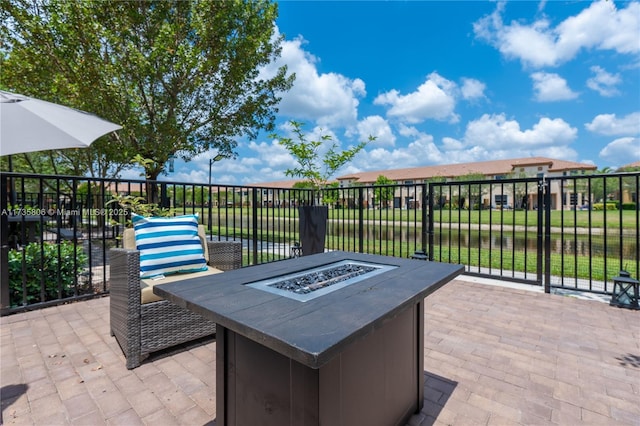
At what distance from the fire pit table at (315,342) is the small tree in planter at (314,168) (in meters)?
2.91

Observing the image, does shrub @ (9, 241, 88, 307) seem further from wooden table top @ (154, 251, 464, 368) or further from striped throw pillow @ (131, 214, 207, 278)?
wooden table top @ (154, 251, 464, 368)

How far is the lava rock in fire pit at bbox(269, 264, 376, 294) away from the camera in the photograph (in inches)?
52.0

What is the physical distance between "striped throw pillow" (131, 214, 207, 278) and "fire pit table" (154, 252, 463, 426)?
1.08 metres

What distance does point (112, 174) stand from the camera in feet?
50.1

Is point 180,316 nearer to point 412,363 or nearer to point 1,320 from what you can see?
point 412,363

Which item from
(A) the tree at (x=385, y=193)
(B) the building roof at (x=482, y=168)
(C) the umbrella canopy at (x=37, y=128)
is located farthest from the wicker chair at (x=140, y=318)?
(B) the building roof at (x=482, y=168)

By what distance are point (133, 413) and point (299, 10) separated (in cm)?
1115

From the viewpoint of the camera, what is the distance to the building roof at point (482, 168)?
47.8m

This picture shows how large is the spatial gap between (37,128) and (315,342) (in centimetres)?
248

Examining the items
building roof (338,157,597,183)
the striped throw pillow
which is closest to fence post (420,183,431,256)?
the striped throw pillow

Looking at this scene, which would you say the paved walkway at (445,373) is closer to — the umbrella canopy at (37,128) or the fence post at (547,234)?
the fence post at (547,234)

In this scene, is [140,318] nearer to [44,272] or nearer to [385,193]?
[44,272]

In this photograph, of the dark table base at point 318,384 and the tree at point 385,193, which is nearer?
the dark table base at point 318,384

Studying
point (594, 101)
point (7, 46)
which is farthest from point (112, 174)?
point (594, 101)
